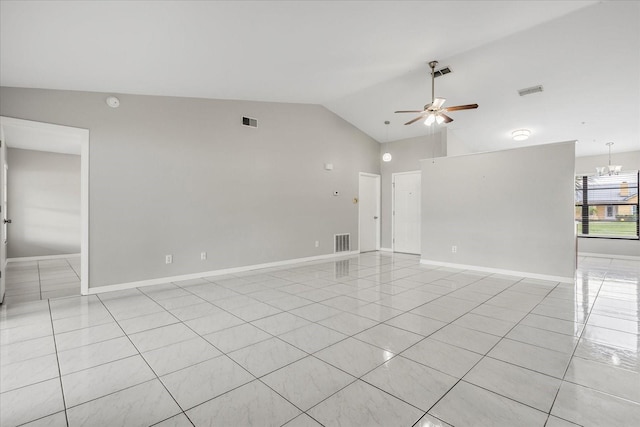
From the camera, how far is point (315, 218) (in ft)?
21.8

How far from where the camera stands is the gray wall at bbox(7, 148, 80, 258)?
640cm

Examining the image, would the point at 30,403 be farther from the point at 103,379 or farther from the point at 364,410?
the point at 364,410

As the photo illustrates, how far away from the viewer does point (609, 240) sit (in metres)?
7.37

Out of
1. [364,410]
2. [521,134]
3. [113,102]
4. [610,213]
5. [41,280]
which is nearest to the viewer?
[364,410]

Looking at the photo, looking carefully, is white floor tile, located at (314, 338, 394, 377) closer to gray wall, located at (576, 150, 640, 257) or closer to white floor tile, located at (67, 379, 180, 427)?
white floor tile, located at (67, 379, 180, 427)

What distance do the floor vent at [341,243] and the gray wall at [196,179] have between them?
213mm

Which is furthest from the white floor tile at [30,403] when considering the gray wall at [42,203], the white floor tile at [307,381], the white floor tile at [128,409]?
the gray wall at [42,203]

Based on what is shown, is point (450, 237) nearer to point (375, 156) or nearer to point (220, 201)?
point (375, 156)

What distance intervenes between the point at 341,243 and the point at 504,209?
3529mm

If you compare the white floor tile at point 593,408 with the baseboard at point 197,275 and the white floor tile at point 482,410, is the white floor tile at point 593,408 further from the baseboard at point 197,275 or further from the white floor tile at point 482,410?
the baseboard at point 197,275

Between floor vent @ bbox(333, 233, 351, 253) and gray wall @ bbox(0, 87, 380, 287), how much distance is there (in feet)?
0.70

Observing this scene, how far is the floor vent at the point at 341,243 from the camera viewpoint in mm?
7102

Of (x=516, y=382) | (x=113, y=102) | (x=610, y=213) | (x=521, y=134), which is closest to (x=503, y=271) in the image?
(x=521, y=134)

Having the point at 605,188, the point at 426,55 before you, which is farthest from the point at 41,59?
the point at 605,188
